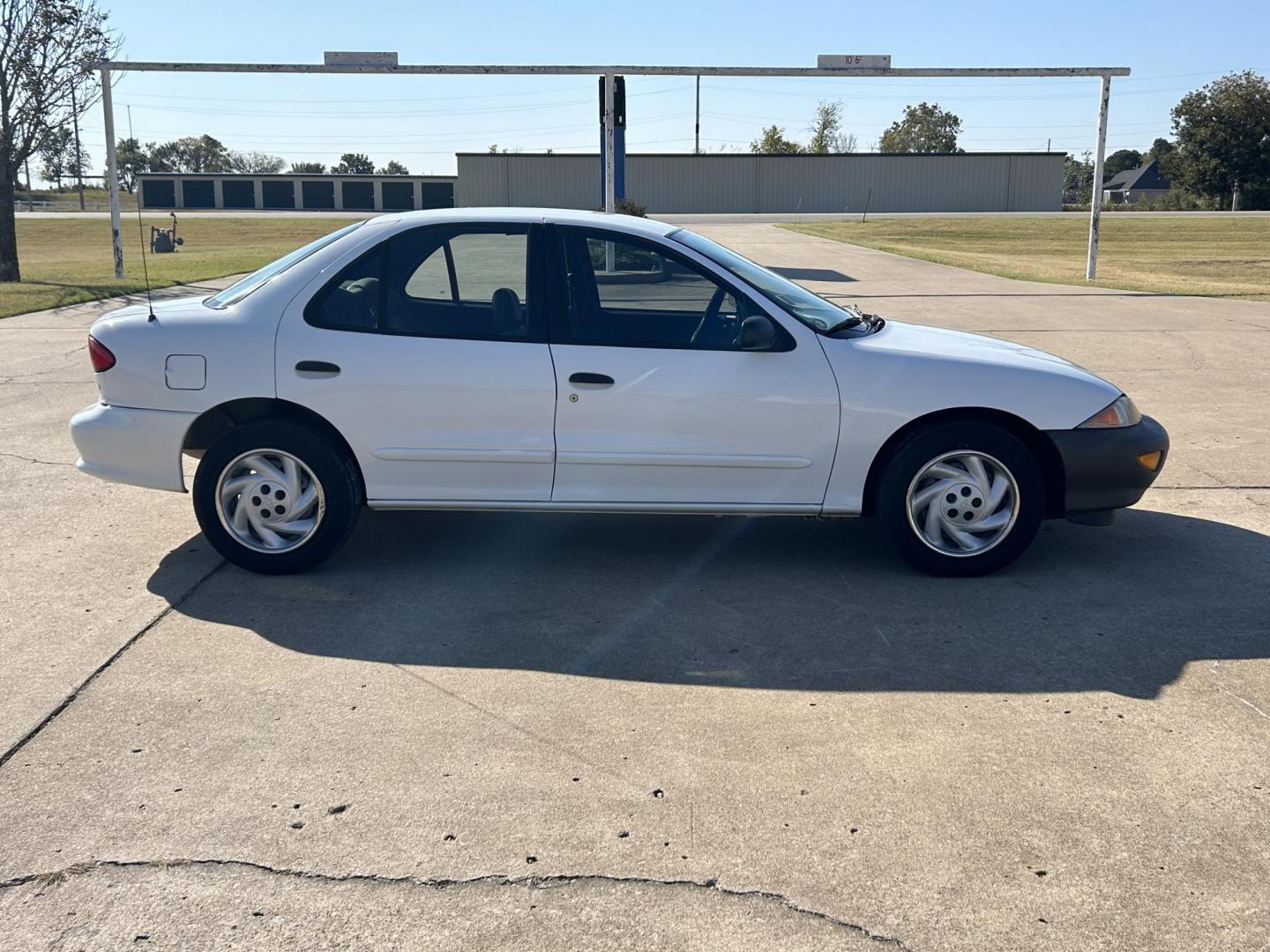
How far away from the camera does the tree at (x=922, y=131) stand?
117062 millimetres

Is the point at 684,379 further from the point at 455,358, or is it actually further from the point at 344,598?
the point at 344,598

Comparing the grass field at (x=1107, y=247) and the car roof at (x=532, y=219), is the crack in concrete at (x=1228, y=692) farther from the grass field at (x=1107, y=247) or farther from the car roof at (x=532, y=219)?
the grass field at (x=1107, y=247)

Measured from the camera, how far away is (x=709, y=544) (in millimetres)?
6023

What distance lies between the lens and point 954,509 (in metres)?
5.38

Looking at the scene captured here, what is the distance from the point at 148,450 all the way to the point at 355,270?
4.07ft

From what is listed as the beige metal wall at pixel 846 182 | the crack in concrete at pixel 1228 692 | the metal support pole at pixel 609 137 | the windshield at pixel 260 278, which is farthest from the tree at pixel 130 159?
Answer: the beige metal wall at pixel 846 182

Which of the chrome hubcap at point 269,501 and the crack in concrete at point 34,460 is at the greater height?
the chrome hubcap at point 269,501

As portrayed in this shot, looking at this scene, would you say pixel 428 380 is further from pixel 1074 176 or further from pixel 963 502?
pixel 1074 176

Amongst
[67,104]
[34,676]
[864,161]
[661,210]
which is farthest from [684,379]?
[864,161]

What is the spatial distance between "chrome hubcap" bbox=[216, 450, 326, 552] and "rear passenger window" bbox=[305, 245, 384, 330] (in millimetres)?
646

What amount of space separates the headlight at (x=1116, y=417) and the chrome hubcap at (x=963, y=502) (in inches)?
17.7

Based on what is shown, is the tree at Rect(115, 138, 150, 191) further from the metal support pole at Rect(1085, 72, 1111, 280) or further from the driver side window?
the metal support pole at Rect(1085, 72, 1111, 280)

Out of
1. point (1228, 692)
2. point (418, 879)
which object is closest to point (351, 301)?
point (418, 879)

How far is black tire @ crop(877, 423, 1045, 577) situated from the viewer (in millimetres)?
5262
